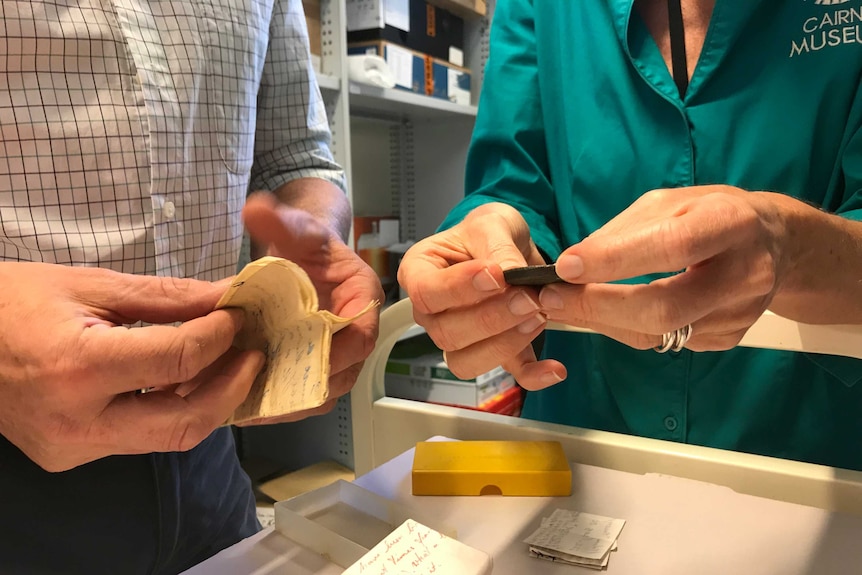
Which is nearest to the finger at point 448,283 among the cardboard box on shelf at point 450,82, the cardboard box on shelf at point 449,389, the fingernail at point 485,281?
the fingernail at point 485,281

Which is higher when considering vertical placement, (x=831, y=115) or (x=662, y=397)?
(x=831, y=115)

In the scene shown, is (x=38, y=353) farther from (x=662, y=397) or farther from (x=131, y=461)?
(x=662, y=397)

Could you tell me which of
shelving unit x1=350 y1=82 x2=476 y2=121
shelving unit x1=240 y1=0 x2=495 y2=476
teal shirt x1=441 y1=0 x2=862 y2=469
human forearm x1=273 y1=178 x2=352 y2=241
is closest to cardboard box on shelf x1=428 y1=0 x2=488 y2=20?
shelving unit x1=240 y1=0 x2=495 y2=476

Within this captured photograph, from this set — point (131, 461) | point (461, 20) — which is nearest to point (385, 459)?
point (131, 461)

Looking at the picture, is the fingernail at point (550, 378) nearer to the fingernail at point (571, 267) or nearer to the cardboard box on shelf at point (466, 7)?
the fingernail at point (571, 267)

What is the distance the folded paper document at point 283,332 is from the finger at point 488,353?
0.14m

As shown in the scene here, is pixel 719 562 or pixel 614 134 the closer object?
pixel 719 562

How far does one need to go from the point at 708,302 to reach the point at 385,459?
455 millimetres

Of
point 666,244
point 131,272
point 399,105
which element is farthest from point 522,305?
point 399,105

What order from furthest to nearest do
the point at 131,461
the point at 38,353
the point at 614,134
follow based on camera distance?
the point at 614,134 < the point at 131,461 < the point at 38,353

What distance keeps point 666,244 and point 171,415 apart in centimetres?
33

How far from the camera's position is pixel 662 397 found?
0.67 m

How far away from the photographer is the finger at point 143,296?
15.7 inches

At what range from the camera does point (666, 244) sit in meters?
0.36
